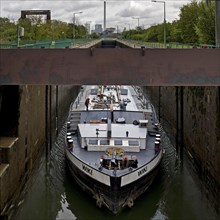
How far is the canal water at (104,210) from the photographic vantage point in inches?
755

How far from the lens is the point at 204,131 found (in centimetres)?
2405

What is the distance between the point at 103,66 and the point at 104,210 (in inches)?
298

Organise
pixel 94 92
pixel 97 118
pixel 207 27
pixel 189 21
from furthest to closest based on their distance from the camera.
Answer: pixel 189 21 < pixel 207 27 < pixel 94 92 < pixel 97 118

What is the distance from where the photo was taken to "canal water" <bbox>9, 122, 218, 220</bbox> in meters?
19.2

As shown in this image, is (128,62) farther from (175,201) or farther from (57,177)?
(57,177)

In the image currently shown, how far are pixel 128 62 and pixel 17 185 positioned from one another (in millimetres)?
9489

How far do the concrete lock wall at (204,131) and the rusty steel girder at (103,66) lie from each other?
634cm

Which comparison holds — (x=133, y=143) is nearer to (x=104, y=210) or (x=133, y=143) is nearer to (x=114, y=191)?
(x=114, y=191)

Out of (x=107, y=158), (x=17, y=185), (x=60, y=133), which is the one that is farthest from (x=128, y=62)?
(x=60, y=133)

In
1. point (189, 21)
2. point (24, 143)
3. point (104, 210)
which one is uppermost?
point (189, 21)

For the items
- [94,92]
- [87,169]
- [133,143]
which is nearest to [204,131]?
[133,143]

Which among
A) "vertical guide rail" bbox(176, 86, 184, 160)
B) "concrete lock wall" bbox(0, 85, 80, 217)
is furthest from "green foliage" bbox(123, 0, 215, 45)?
"concrete lock wall" bbox(0, 85, 80, 217)

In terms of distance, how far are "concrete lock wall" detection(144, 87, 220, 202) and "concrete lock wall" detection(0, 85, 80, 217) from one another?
9900 mm

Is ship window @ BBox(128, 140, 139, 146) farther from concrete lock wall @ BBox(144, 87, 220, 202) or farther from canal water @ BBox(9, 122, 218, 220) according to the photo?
concrete lock wall @ BBox(144, 87, 220, 202)
